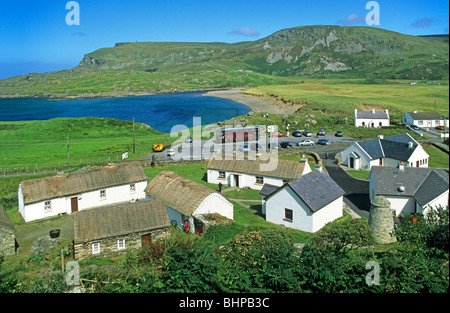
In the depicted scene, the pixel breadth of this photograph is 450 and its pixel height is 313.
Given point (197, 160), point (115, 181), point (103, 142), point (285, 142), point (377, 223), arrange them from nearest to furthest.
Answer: point (377, 223)
point (115, 181)
point (197, 160)
point (285, 142)
point (103, 142)

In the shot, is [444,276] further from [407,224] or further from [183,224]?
[183,224]

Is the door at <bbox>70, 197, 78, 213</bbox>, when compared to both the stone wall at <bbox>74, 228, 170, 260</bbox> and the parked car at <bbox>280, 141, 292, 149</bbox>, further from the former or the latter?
the parked car at <bbox>280, 141, 292, 149</bbox>

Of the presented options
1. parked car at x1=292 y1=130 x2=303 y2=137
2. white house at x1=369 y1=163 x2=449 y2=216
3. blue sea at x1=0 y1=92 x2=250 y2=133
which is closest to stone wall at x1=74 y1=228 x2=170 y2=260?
white house at x1=369 y1=163 x2=449 y2=216

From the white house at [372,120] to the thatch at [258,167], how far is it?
186 feet

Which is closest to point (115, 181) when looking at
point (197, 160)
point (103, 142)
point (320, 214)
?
point (197, 160)

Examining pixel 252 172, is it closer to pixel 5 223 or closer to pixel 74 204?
pixel 74 204

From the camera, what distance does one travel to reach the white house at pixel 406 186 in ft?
93.8

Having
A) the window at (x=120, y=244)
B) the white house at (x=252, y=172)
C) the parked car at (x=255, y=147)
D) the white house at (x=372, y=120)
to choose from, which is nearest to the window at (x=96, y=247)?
the window at (x=120, y=244)

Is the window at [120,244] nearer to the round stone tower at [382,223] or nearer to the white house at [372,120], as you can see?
the round stone tower at [382,223]

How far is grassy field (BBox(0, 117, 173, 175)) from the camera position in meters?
58.5

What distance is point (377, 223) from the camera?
26.4m

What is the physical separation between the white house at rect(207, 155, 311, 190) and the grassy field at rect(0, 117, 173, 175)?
1904cm

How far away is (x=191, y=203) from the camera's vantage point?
3162cm

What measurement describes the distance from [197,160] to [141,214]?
2834cm
